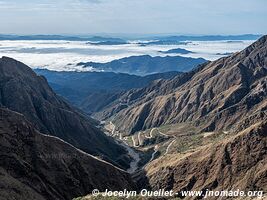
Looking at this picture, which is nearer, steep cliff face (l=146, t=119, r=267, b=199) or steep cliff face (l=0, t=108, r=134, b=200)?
steep cliff face (l=0, t=108, r=134, b=200)

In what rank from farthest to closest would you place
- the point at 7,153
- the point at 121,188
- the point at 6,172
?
the point at 121,188 < the point at 7,153 < the point at 6,172

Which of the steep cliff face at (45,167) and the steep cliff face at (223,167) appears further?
the steep cliff face at (223,167)

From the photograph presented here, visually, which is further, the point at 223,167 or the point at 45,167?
the point at 223,167

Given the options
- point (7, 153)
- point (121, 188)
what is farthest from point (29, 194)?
point (121, 188)

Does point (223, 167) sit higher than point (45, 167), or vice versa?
point (45, 167)

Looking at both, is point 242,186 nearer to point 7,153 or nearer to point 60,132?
point 7,153
